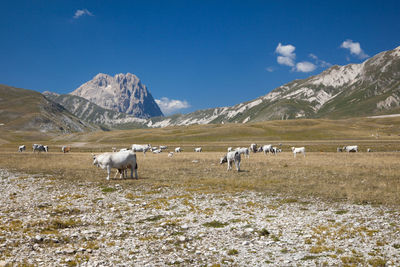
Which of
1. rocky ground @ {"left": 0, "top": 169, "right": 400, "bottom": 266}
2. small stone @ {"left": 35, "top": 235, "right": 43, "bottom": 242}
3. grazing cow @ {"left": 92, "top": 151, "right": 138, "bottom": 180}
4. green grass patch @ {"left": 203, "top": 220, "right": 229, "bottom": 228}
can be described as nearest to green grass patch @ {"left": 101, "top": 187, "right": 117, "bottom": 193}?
rocky ground @ {"left": 0, "top": 169, "right": 400, "bottom": 266}

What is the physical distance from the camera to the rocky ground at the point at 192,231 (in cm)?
993

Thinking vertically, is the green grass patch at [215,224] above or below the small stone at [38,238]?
below

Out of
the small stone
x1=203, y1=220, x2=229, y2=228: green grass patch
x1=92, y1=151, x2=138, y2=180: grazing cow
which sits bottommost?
x1=203, y1=220, x2=229, y2=228: green grass patch

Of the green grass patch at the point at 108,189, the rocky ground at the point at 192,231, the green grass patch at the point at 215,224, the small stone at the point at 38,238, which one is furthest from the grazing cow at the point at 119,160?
the small stone at the point at 38,238

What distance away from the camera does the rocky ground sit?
9.93 meters

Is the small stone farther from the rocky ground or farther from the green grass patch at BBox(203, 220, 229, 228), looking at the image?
the green grass patch at BBox(203, 220, 229, 228)

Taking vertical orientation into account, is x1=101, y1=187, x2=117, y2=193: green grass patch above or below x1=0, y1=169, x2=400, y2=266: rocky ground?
above

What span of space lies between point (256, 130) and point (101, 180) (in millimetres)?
150876

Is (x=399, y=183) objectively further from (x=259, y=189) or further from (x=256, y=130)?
(x=256, y=130)

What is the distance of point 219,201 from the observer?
19.0 meters

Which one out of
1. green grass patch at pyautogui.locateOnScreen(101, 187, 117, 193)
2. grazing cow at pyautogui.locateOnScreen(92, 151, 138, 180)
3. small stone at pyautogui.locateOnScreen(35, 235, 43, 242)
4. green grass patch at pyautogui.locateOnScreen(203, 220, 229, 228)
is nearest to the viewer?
small stone at pyautogui.locateOnScreen(35, 235, 43, 242)

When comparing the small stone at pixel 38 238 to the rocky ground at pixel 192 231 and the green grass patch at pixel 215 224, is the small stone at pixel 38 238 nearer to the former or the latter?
the rocky ground at pixel 192 231

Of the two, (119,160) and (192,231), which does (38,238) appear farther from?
(119,160)

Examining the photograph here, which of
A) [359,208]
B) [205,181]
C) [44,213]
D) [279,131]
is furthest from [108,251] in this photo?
[279,131]
